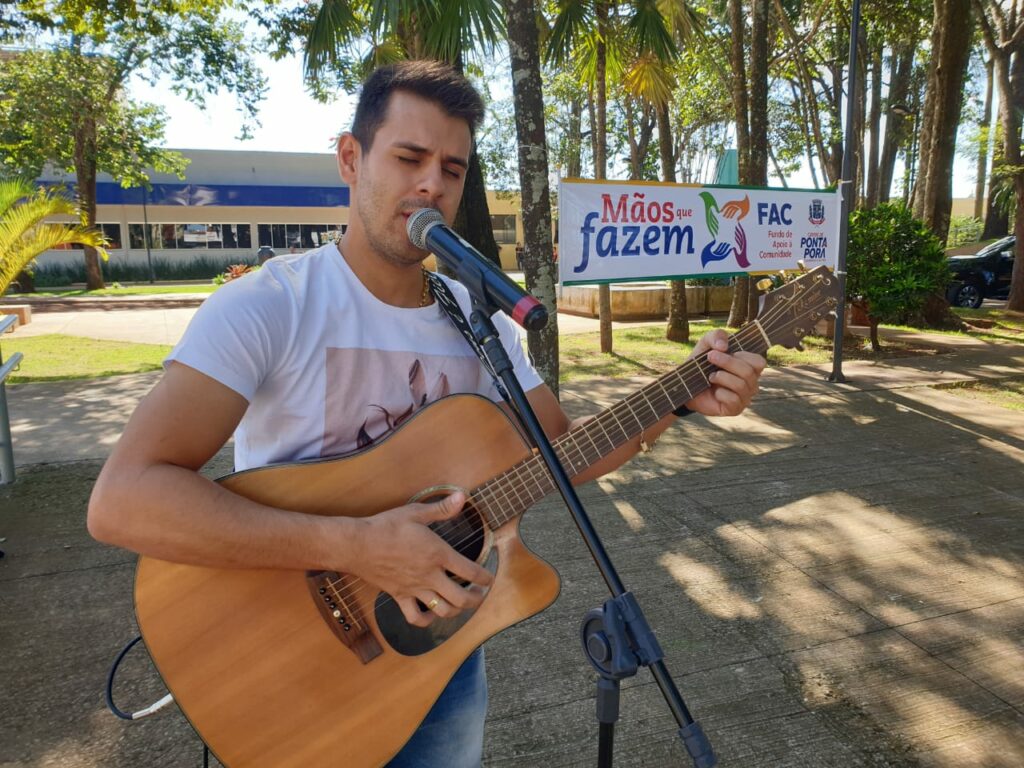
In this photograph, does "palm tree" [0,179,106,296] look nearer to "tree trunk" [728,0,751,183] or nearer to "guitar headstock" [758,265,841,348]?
"guitar headstock" [758,265,841,348]

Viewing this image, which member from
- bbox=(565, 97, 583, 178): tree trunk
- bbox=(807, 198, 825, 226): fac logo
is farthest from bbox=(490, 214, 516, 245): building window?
bbox=(807, 198, 825, 226): fac logo

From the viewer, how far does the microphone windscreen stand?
150 cm

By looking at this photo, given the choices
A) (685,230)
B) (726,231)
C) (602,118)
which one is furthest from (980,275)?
(685,230)

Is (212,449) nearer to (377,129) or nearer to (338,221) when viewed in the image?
(377,129)

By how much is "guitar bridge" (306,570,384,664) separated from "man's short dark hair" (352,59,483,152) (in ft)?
3.28

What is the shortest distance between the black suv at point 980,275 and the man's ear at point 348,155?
688 inches

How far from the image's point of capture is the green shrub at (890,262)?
9.18 m

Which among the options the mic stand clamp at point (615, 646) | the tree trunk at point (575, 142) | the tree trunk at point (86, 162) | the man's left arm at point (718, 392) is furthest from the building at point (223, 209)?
the mic stand clamp at point (615, 646)

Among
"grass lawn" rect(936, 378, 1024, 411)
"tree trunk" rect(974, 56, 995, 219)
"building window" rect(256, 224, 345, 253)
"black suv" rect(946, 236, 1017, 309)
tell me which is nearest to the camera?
"grass lawn" rect(936, 378, 1024, 411)

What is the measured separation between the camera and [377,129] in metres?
1.59

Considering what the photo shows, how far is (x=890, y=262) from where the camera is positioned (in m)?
9.39

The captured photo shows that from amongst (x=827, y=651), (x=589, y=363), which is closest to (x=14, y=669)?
(x=827, y=651)

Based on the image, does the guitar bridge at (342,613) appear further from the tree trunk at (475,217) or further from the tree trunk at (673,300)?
the tree trunk at (673,300)

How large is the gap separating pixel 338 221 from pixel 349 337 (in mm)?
34196
